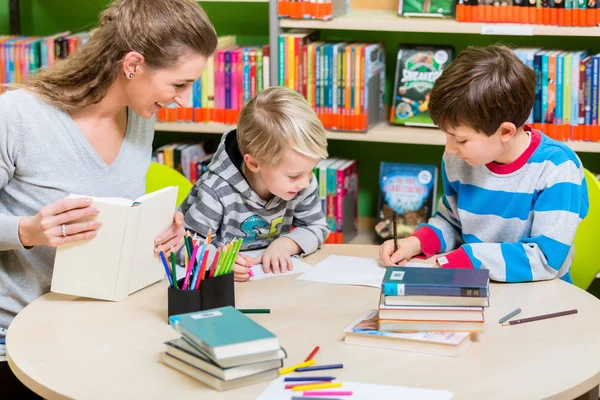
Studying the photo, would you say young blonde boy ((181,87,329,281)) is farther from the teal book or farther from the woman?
the teal book

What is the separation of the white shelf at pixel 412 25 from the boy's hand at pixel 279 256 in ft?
3.78

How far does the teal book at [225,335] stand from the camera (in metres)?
1.17

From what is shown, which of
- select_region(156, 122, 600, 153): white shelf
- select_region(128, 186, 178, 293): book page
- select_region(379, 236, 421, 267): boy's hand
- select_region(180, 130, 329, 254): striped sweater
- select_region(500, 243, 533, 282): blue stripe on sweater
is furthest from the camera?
select_region(156, 122, 600, 153): white shelf

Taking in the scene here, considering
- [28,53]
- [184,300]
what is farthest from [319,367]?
[28,53]

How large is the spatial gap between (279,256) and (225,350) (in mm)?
629

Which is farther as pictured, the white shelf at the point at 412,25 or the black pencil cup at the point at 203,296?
the white shelf at the point at 412,25

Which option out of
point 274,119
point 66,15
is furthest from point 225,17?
point 274,119

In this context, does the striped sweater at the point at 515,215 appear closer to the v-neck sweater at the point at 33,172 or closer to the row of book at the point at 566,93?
the v-neck sweater at the point at 33,172

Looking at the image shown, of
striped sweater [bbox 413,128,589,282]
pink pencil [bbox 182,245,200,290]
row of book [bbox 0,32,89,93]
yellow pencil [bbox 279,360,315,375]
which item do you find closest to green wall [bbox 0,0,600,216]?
row of book [bbox 0,32,89,93]

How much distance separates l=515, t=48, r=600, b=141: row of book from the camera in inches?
104

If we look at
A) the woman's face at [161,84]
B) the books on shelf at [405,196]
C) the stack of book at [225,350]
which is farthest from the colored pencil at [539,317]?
the books on shelf at [405,196]

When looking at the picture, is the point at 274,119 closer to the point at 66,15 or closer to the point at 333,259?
the point at 333,259

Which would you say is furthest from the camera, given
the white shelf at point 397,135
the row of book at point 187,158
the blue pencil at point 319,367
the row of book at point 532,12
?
the row of book at point 187,158

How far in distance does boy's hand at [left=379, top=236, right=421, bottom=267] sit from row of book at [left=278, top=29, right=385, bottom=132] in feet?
3.53
